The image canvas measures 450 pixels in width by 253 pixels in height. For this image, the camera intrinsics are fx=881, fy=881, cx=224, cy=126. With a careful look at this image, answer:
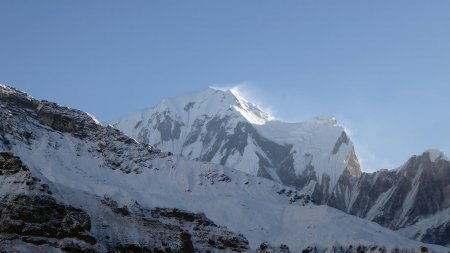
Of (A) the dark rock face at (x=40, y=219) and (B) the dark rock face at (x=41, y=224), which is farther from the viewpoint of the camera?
(A) the dark rock face at (x=40, y=219)

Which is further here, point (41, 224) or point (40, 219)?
point (40, 219)

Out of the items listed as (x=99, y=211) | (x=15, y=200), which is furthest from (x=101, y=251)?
(x=99, y=211)

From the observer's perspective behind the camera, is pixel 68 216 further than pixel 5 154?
No

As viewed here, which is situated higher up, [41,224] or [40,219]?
[40,219]

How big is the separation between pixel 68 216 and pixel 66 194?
991 inches

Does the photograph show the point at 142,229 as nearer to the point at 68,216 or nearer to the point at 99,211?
the point at 99,211

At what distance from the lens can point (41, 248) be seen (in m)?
153

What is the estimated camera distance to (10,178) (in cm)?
17150

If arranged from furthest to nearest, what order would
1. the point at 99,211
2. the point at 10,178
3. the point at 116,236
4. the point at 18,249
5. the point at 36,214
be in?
the point at 99,211
the point at 116,236
the point at 10,178
the point at 36,214
the point at 18,249

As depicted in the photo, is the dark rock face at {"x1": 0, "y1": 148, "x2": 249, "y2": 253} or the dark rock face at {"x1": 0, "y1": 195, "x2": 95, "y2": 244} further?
the dark rock face at {"x1": 0, "y1": 195, "x2": 95, "y2": 244}

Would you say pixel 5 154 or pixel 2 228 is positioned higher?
pixel 5 154

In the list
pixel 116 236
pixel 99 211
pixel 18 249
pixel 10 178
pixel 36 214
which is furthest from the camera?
pixel 99 211

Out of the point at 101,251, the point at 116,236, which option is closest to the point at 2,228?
the point at 101,251

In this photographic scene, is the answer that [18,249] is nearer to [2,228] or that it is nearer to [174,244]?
[2,228]
